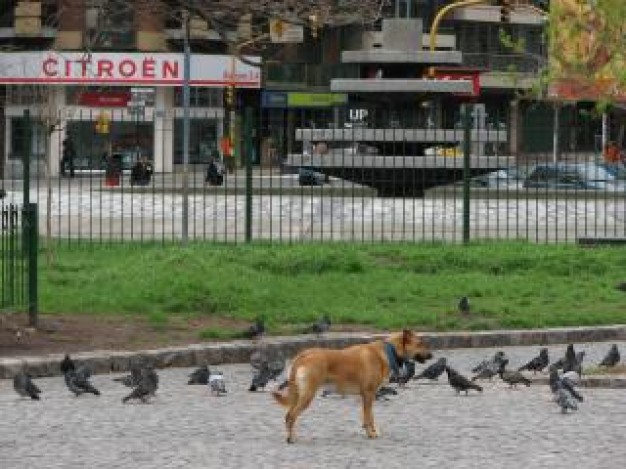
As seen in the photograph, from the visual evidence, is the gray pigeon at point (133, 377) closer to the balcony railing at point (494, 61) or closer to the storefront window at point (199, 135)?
the storefront window at point (199, 135)

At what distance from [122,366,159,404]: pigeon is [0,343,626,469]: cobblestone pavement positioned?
9cm

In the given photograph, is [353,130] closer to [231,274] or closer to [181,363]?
[231,274]

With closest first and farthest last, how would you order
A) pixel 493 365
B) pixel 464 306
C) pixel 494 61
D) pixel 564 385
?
pixel 564 385, pixel 493 365, pixel 464 306, pixel 494 61

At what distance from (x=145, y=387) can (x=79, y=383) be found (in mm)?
639

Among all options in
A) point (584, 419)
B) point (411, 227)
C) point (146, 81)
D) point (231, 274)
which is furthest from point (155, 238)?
point (146, 81)

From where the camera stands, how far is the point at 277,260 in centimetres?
2019

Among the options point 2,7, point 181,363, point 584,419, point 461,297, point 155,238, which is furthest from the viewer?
point 155,238

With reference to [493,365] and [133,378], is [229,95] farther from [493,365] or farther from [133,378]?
[133,378]

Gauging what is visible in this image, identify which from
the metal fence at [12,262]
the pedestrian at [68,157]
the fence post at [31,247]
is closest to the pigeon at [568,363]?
the fence post at [31,247]

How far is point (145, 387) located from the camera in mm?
12531

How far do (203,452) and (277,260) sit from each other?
10.0m

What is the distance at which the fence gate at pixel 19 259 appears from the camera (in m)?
15.6

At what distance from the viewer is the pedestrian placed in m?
27.1

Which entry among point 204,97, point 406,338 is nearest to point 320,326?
point 406,338
